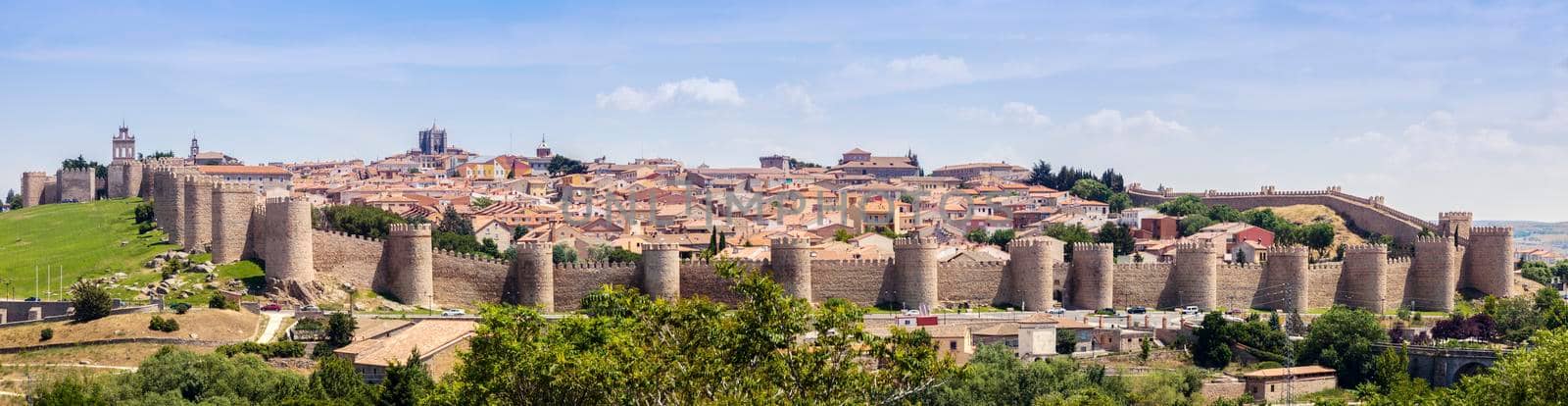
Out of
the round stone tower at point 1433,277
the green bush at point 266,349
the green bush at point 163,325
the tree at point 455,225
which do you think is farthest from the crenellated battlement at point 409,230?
the round stone tower at point 1433,277

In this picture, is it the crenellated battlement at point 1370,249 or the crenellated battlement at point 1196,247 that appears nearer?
the crenellated battlement at point 1196,247

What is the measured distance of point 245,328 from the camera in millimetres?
44094

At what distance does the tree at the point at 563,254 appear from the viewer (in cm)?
6048

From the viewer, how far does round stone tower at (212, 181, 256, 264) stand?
4875 centimetres

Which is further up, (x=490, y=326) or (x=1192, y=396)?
(x=490, y=326)

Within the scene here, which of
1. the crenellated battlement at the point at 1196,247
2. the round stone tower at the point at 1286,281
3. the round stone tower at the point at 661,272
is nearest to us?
the round stone tower at the point at 661,272

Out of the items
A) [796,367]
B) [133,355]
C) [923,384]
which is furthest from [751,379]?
[133,355]

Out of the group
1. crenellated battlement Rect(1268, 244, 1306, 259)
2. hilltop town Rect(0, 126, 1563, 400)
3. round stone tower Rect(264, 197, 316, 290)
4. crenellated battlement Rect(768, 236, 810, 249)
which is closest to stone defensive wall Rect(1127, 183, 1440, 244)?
hilltop town Rect(0, 126, 1563, 400)

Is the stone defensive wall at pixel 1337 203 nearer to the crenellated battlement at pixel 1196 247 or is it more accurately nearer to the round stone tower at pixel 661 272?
the crenellated battlement at pixel 1196 247

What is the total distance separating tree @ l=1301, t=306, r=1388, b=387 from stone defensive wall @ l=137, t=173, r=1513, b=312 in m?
5.35

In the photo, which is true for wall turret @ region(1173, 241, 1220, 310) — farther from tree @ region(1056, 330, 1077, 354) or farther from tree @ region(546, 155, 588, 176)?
tree @ region(546, 155, 588, 176)

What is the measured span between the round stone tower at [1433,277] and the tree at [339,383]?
34294 mm

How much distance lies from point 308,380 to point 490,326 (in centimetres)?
1352

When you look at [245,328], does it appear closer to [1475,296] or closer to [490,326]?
[490,326]
